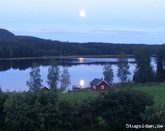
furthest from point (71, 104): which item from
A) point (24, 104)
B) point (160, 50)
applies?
point (160, 50)

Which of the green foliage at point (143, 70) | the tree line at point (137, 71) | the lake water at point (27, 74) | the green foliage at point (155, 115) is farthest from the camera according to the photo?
the green foliage at point (143, 70)

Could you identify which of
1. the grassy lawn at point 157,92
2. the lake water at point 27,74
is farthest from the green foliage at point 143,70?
the grassy lawn at point 157,92

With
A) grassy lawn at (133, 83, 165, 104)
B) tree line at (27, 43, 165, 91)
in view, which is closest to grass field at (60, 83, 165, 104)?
grassy lawn at (133, 83, 165, 104)

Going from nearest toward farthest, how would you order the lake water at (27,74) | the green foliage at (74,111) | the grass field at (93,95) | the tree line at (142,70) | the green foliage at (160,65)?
the green foliage at (74,111) < the grass field at (93,95) < the lake water at (27,74) < the tree line at (142,70) < the green foliage at (160,65)

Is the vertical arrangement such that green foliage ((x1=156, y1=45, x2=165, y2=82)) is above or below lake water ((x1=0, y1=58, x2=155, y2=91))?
above

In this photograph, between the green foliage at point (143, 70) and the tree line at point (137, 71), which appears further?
the green foliage at point (143, 70)

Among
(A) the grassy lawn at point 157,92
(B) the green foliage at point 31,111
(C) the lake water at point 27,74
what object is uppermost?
(B) the green foliage at point 31,111

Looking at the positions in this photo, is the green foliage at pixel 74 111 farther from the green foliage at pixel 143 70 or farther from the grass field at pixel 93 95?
the green foliage at pixel 143 70

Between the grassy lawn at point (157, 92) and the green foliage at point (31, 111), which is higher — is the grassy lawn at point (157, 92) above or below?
below

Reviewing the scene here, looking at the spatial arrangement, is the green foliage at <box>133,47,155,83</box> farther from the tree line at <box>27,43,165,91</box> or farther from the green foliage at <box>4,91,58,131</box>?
the green foliage at <box>4,91,58,131</box>

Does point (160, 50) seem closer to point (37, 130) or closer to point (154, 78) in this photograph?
point (154, 78)

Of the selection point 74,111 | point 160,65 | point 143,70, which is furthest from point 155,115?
point 160,65

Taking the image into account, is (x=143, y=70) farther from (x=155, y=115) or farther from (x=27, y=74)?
(x=155, y=115)

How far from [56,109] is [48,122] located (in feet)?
2.50
